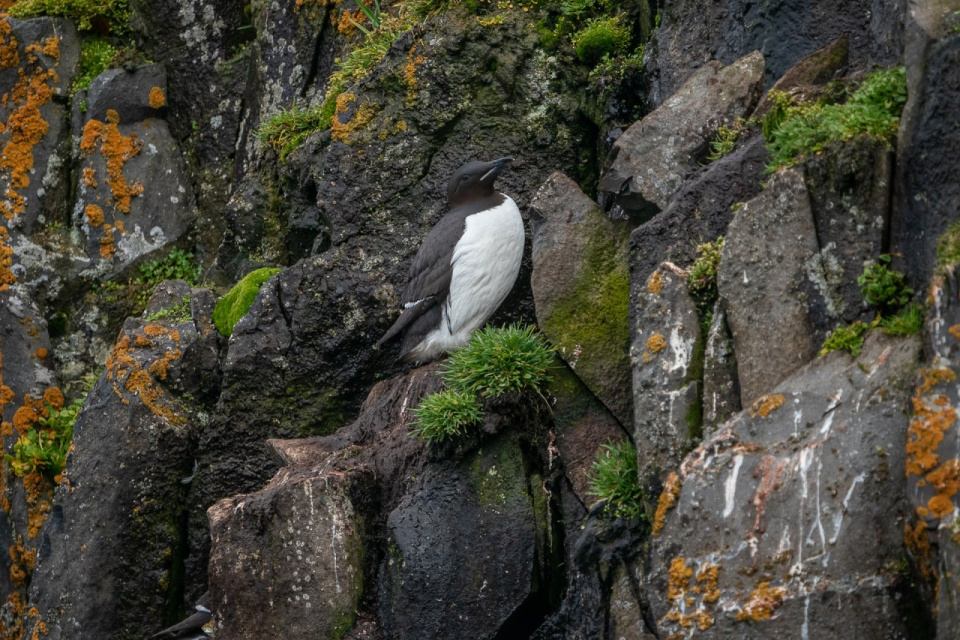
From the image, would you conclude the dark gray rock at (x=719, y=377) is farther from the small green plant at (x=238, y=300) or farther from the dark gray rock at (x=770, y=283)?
the small green plant at (x=238, y=300)

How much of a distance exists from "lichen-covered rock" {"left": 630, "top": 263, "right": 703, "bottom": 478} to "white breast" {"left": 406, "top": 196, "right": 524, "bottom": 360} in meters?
2.21

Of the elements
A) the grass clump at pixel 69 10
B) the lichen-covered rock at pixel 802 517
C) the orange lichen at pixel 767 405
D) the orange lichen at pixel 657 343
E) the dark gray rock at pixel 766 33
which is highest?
the grass clump at pixel 69 10

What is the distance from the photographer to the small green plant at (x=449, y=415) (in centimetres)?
678

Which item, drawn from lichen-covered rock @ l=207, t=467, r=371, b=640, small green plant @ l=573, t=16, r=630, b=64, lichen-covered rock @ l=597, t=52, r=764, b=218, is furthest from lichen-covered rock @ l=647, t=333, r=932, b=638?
small green plant @ l=573, t=16, r=630, b=64

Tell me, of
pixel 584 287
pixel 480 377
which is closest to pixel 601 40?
pixel 584 287

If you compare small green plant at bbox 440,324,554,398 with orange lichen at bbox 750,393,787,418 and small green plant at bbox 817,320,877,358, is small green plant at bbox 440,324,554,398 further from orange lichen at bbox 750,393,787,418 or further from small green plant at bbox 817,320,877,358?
small green plant at bbox 817,320,877,358

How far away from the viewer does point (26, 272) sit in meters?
10.5

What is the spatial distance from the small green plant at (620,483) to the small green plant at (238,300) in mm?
3637

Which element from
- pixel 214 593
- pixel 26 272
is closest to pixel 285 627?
pixel 214 593

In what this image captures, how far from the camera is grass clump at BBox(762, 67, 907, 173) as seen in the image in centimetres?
530

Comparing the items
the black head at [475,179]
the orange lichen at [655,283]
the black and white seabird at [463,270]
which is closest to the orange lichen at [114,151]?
the black and white seabird at [463,270]

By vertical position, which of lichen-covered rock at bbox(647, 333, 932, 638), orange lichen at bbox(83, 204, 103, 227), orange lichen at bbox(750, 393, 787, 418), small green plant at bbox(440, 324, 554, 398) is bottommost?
lichen-covered rock at bbox(647, 333, 932, 638)

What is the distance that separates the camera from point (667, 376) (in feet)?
18.9

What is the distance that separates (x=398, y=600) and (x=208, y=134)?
6.02 metres
